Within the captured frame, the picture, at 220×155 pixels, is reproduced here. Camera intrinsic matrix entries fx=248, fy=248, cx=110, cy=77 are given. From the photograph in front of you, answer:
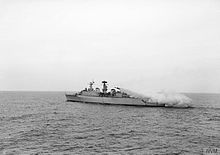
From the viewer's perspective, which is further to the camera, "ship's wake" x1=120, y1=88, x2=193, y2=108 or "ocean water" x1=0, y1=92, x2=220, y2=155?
"ship's wake" x1=120, y1=88, x2=193, y2=108

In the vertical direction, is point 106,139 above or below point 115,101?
below

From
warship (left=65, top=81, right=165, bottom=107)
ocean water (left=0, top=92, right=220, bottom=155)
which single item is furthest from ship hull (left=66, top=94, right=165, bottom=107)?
ocean water (left=0, top=92, right=220, bottom=155)

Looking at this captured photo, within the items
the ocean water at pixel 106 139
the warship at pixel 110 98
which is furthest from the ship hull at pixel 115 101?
the ocean water at pixel 106 139

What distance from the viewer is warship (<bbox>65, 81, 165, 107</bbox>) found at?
78.7 metres

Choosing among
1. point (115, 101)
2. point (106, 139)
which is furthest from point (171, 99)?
point (106, 139)

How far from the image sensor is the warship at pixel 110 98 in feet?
258

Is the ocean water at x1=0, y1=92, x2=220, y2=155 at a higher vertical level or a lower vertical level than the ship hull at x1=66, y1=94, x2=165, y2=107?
lower

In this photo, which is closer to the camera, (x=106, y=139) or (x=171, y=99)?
(x=106, y=139)

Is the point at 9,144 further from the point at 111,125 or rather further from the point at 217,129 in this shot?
the point at 217,129

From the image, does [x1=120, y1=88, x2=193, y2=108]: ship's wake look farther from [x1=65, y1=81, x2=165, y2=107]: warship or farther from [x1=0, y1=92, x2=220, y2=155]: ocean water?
[x1=0, y1=92, x2=220, y2=155]: ocean water

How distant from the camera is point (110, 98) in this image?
269ft

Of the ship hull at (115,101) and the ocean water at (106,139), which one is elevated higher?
the ship hull at (115,101)

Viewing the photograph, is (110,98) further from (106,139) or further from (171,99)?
(106,139)

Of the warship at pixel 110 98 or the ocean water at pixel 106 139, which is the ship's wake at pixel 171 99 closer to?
the warship at pixel 110 98
